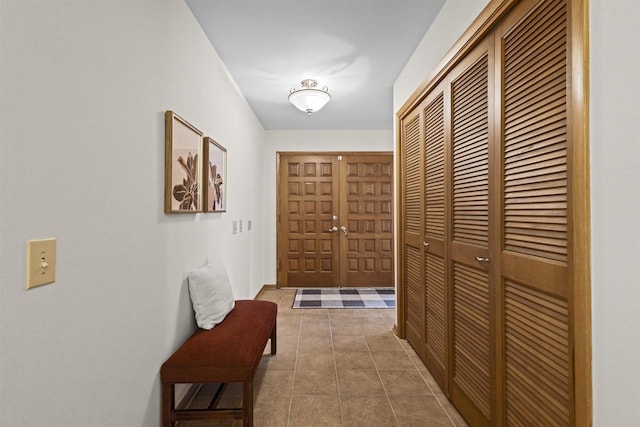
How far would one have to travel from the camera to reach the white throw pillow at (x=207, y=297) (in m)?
1.98

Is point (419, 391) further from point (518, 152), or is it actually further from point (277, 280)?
point (277, 280)

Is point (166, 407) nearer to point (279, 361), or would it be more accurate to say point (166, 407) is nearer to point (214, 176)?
point (279, 361)

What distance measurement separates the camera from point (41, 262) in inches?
35.4

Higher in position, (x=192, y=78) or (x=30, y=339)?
(x=192, y=78)

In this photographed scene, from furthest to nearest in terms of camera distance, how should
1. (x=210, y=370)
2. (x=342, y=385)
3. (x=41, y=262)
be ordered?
(x=342, y=385) < (x=210, y=370) < (x=41, y=262)

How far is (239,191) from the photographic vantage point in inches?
137

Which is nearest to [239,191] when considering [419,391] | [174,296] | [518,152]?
[174,296]

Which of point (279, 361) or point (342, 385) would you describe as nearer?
point (342, 385)

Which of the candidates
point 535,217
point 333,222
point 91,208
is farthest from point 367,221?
point 91,208

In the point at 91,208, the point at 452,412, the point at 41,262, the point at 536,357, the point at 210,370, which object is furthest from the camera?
the point at 452,412

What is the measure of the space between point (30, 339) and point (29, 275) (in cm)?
18

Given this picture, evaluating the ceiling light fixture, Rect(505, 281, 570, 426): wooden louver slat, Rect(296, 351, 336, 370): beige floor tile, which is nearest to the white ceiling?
the ceiling light fixture

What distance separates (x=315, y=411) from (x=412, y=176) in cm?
190

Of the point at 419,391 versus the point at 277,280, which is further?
the point at 277,280
